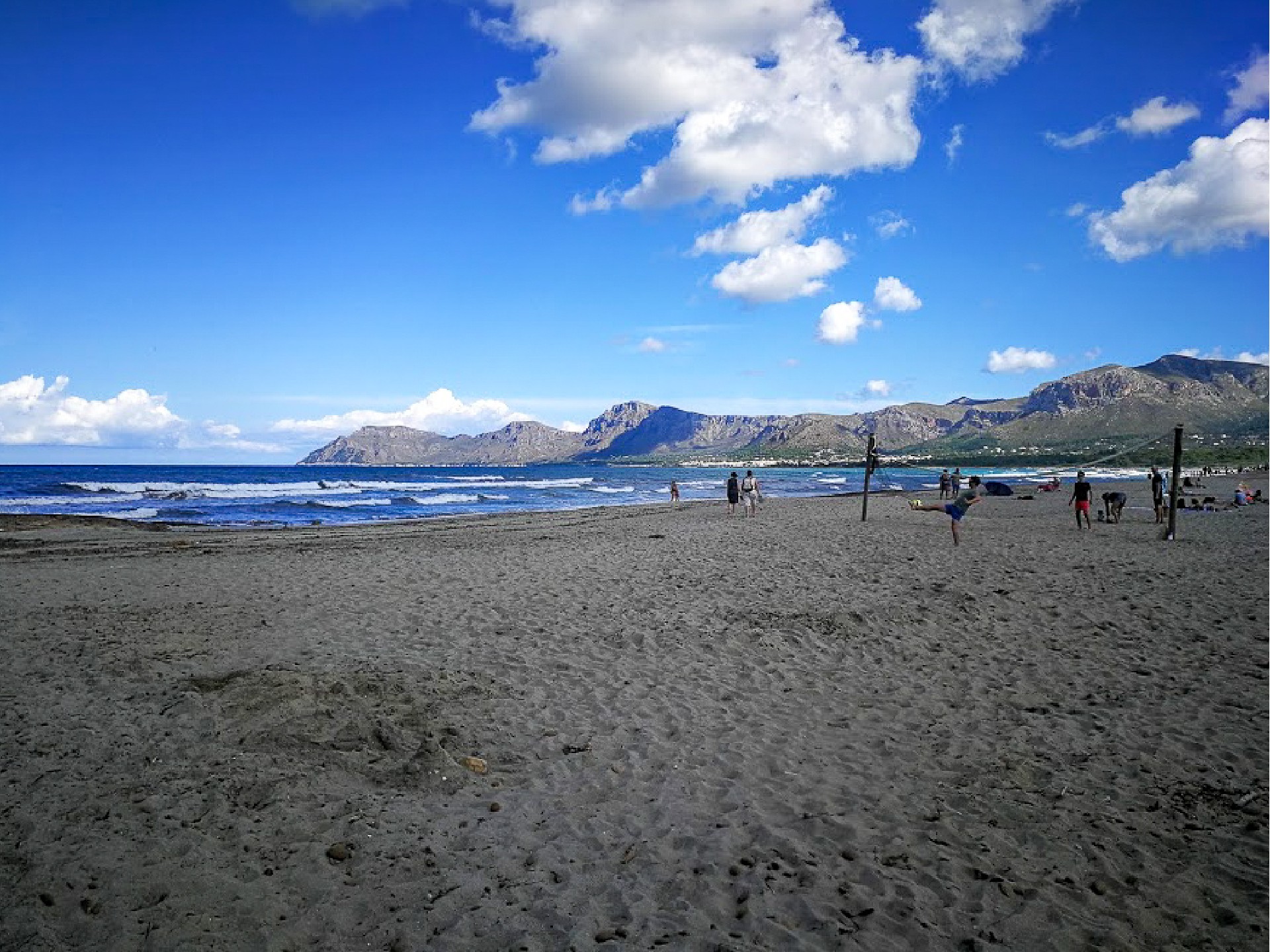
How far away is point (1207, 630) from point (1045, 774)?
576 centimetres

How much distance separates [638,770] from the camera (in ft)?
18.2

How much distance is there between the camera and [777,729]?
249 inches

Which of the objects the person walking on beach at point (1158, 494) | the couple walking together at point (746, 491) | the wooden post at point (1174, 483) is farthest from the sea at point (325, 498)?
the wooden post at point (1174, 483)

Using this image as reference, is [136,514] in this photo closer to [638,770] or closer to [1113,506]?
[638,770]

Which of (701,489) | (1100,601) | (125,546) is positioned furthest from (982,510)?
(701,489)

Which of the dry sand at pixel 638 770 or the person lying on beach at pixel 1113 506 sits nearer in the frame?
the dry sand at pixel 638 770

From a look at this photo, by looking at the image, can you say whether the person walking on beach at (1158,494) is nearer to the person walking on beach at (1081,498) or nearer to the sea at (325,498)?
the person walking on beach at (1081,498)

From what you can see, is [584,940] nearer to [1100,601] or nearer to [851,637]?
[851,637]

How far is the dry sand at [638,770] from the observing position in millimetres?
3793

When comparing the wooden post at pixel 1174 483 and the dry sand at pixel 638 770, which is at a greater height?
the wooden post at pixel 1174 483

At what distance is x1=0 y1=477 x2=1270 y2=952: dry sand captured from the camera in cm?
379

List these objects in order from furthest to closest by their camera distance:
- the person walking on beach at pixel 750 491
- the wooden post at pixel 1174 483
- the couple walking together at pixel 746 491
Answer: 1. the couple walking together at pixel 746 491
2. the person walking on beach at pixel 750 491
3. the wooden post at pixel 1174 483

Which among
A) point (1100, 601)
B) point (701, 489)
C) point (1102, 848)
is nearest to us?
point (1102, 848)

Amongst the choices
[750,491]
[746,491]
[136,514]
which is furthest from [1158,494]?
[136,514]
